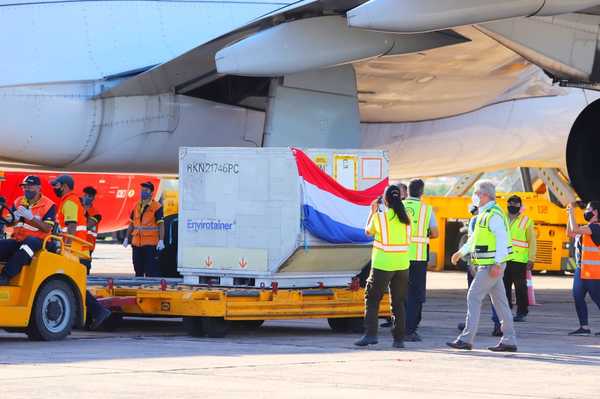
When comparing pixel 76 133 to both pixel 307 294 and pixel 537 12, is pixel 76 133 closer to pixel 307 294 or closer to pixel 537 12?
pixel 307 294

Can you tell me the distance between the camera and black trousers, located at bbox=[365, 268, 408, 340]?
12125 millimetres

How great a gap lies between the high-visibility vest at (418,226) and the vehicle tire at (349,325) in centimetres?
112

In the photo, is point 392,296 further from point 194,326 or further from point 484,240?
point 194,326

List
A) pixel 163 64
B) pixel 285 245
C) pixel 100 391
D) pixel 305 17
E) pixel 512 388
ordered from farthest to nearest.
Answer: pixel 163 64
pixel 305 17
pixel 285 245
pixel 512 388
pixel 100 391

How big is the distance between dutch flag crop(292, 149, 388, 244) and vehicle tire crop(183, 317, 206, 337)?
1.54 m

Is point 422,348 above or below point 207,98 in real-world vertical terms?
below

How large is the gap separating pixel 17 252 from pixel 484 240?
14.7ft

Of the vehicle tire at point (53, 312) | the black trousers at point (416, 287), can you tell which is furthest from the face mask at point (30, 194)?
the black trousers at point (416, 287)

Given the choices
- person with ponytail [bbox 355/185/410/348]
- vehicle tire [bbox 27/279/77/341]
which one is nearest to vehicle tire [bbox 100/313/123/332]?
vehicle tire [bbox 27/279/77/341]

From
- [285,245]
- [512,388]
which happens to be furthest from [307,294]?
[512,388]

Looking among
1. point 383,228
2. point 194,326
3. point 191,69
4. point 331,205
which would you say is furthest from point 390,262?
point 191,69

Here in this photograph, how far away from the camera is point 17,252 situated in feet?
39.1

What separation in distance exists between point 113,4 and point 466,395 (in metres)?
9.74

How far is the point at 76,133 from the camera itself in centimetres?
1612
